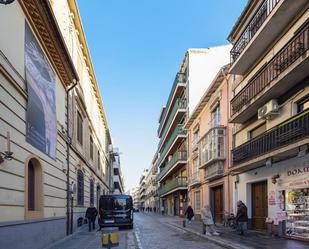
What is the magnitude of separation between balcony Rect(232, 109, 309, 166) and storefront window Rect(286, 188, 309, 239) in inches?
75.8

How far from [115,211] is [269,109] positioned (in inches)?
454

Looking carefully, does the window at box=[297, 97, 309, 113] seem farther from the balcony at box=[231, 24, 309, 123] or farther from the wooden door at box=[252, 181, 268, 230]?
the wooden door at box=[252, 181, 268, 230]

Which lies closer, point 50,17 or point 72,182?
point 50,17

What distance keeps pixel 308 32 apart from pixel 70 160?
1181 cm

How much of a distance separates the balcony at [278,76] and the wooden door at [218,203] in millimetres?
8719

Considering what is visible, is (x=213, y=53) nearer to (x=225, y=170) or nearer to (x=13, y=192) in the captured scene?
(x=225, y=170)

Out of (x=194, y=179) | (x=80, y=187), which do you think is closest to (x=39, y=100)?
(x=80, y=187)

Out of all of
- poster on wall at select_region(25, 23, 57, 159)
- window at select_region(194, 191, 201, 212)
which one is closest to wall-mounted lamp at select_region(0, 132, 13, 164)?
poster on wall at select_region(25, 23, 57, 159)

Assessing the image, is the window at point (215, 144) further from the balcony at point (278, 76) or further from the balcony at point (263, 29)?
the balcony at point (263, 29)

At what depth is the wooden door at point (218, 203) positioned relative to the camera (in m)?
28.1

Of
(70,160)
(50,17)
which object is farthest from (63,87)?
(50,17)

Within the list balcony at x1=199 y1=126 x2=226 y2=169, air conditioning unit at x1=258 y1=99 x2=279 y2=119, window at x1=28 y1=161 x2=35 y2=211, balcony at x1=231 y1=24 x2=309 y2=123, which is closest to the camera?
window at x1=28 y1=161 x2=35 y2=211

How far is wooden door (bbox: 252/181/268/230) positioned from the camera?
66.3ft

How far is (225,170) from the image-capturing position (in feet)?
85.0
